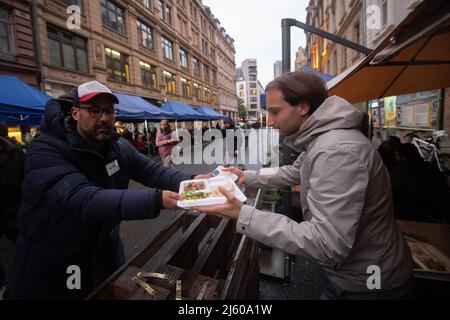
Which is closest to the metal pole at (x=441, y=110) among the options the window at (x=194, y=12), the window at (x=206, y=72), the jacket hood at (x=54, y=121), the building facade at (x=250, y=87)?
Answer: the jacket hood at (x=54, y=121)

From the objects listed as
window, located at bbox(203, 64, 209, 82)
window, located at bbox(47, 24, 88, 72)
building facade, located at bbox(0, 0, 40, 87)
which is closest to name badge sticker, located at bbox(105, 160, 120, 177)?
building facade, located at bbox(0, 0, 40, 87)

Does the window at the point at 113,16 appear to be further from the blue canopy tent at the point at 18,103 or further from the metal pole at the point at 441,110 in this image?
the metal pole at the point at 441,110

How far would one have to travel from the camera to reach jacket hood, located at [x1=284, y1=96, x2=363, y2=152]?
1265 mm

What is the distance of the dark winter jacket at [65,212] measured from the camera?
57.9 inches

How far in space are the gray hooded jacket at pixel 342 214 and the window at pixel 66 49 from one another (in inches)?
684

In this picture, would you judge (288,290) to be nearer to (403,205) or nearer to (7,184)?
(403,205)

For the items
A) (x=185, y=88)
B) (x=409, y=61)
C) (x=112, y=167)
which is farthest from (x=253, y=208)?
(x=185, y=88)

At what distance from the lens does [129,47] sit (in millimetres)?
21234

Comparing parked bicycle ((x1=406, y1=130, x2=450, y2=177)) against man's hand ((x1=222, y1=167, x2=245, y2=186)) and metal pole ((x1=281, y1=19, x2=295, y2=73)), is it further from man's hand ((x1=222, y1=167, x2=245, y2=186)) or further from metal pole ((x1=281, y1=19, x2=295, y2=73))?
man's hand ((x1=222, y1=167, x2=245, y2=186))

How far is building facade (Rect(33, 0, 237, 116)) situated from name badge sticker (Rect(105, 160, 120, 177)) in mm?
1547

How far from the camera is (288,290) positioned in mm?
3129
